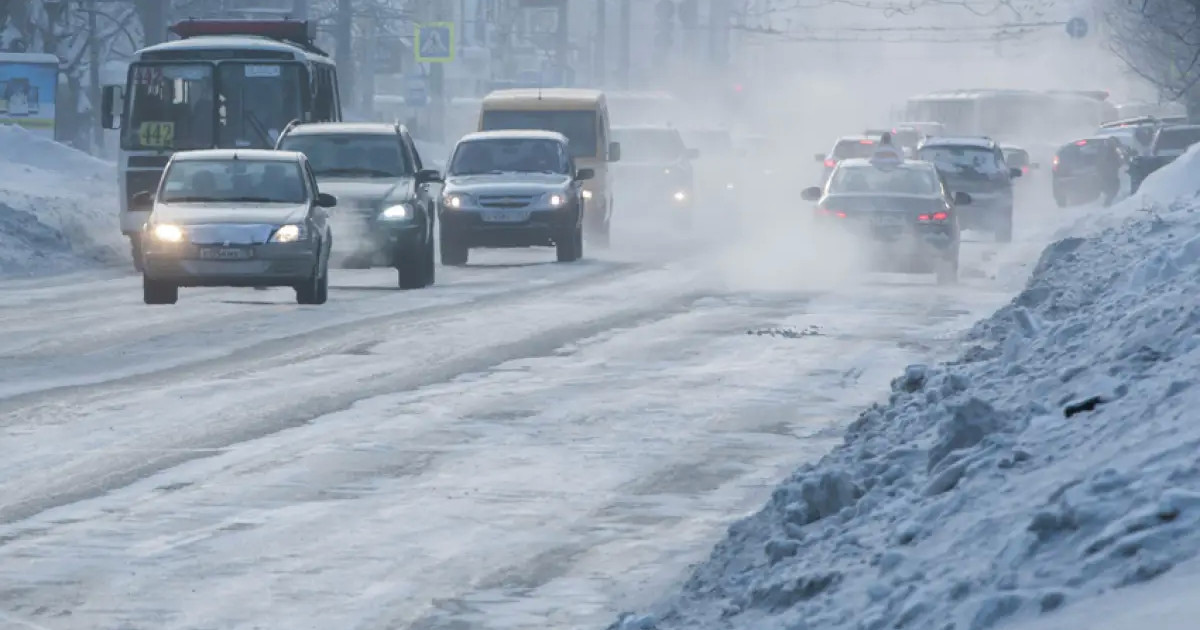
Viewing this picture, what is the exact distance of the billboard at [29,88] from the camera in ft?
143

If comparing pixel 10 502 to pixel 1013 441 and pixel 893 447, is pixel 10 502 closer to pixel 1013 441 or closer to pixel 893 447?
pixel 893 447

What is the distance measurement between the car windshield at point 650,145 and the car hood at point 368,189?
670 inches

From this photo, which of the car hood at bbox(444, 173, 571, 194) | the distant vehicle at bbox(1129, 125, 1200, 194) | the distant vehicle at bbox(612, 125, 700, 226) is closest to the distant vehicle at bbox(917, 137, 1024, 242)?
the distant vehicle at bbox(612, 125, 700, 226)

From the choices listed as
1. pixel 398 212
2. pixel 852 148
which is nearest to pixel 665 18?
pixel 852 148

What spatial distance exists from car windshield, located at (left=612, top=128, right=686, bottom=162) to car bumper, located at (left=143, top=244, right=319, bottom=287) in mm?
21340

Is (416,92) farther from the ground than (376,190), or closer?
closer

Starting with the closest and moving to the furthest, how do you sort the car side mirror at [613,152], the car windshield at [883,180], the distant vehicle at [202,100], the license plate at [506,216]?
the car windshield at [883,180] → the distant vehicle at [202,100] → the license plate at [506,216] → the car side mirror at [613,152]

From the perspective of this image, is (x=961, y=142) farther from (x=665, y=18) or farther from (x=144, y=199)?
(x=665, y=18)

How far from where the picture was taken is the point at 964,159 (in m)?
40.6

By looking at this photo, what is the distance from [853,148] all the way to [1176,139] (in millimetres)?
7155

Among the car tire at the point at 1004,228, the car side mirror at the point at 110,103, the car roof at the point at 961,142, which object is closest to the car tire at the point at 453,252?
the car side mirror at the point at 110,103

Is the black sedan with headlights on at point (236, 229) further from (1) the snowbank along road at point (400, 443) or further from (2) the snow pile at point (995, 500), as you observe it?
(2) the snow pile at point (995, 500)

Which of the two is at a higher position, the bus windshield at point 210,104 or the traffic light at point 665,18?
the bus windshield at point 210,104

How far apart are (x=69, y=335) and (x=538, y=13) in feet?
409
